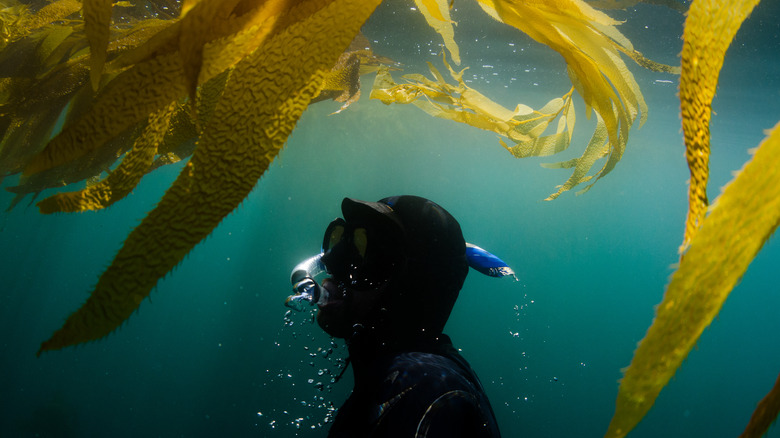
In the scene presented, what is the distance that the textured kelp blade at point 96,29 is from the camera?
2.17 feet

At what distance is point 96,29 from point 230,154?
423mm

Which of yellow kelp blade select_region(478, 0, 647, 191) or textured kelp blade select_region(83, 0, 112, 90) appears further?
yellow kelp blade select_region(478, 0, 647, 191)

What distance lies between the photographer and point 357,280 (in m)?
1.76

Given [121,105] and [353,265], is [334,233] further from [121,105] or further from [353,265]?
[121,105]

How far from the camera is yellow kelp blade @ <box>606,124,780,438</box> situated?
0.30m

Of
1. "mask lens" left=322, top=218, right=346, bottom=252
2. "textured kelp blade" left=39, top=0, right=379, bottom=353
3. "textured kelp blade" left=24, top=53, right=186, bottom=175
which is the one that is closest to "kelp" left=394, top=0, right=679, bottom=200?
"textured kelp blade" left=39, top=0, right=379, bottom=353

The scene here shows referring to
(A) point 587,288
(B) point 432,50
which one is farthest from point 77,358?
(A) point 587,288

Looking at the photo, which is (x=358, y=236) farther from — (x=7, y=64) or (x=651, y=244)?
(x=651, y=244)

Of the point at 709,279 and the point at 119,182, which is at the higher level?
the point at 709,279

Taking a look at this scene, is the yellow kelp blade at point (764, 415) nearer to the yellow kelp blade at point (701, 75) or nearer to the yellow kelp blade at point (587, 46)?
the yellow kelp blade at point (701, 75)

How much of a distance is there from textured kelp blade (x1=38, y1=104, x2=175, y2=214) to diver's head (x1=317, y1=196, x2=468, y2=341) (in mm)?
1006

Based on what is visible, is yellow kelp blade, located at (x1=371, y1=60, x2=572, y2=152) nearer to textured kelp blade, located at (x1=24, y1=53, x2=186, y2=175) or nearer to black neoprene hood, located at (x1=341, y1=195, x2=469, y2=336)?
black neoprene hood, located at (x1=341, y1=195, x2=469, y2=336)

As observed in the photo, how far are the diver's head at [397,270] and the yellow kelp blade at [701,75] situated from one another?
1266mm

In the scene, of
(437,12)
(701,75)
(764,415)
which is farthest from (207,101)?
(764,415)
